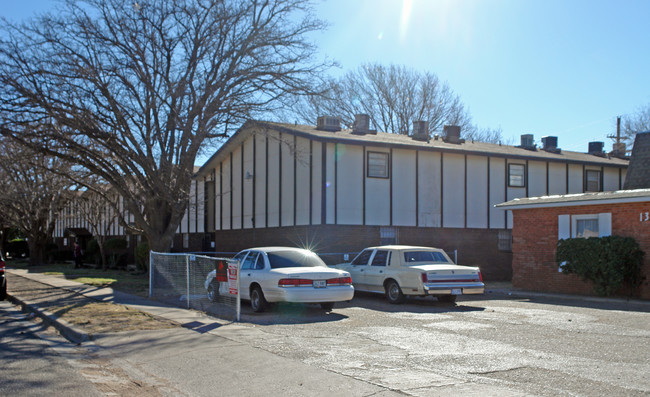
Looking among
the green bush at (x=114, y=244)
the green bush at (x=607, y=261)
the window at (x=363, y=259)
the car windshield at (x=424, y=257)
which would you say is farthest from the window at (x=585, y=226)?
the green bush at (x=114, y=244)

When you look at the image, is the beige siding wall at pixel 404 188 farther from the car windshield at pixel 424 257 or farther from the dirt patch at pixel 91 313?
the dirt patch at pixel 91 313

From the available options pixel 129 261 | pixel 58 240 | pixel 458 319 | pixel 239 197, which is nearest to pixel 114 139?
pixel 239 197

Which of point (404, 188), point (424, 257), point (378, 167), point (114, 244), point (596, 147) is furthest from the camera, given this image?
point (114, 244)

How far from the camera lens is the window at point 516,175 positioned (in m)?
27.8

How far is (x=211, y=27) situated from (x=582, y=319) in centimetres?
1573

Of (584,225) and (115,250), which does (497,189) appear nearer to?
(584,225)

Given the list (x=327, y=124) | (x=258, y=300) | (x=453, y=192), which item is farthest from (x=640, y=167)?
(x=258, y=300)

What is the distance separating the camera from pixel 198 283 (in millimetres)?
14766

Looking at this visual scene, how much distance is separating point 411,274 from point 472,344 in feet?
19.0

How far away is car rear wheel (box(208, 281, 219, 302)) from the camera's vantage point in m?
14.6

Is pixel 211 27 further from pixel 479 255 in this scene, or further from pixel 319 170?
pixel 479 255

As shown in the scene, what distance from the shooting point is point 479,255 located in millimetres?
26703

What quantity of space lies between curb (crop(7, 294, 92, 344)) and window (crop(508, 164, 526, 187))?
66.7 feet

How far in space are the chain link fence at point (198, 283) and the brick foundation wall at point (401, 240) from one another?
6829 mm
